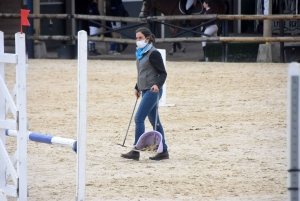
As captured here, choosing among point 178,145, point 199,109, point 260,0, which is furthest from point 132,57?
point 178,145

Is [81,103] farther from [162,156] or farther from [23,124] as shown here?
[162,156]

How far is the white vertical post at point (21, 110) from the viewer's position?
6234 mm

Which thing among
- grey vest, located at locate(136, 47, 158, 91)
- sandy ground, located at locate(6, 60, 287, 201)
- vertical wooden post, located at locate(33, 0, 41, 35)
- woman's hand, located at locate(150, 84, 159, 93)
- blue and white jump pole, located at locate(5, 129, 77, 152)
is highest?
vertical wooden post, located at locate(33, 0, 41, 35)

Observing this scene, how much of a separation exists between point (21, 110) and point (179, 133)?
438 cm

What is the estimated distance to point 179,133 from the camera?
10.3 m

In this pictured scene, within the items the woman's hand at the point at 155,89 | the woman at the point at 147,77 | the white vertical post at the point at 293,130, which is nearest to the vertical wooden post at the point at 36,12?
the woman at the point at 147,77

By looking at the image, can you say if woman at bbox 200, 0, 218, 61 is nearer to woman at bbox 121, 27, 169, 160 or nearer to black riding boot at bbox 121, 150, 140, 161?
woman at bbox 121, 27, 169, 160

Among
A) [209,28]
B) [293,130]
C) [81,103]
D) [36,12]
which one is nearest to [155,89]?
[81,103]

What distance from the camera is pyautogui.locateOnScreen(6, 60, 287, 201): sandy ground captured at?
283 inches

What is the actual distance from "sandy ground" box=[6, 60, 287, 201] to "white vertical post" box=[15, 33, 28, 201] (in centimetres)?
53

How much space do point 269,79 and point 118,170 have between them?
7917mm

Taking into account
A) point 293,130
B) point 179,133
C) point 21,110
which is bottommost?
point 179,133

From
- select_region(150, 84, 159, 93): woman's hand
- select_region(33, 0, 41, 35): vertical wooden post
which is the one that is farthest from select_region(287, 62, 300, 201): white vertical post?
select_region(33, 0, 41, 35): vertical wooden post

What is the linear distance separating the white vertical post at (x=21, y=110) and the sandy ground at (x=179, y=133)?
20.8 inches
